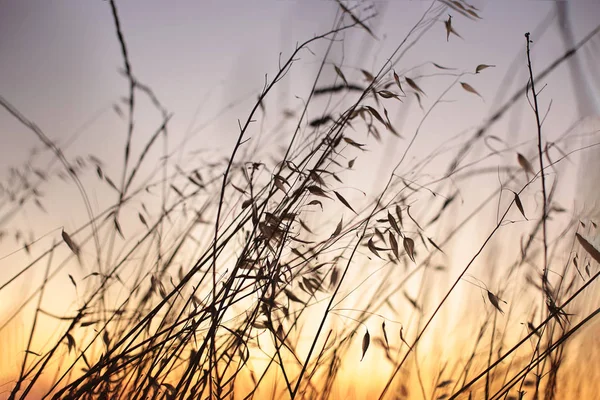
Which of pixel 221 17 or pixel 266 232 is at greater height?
pixel 221 17

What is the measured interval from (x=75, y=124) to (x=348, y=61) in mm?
619

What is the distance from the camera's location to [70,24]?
111 cm

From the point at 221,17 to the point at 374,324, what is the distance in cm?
80

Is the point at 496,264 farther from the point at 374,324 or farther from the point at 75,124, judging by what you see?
the point at 75,124

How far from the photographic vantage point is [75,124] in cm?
109

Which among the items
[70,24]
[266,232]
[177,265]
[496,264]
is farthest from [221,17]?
[496,264]

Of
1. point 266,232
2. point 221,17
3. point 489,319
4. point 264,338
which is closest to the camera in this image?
point 266,232

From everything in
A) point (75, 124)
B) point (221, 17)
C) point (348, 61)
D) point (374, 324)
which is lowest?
point (374, 324)

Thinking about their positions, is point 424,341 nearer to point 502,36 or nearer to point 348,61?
point 348,61

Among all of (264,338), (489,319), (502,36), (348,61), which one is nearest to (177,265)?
(264,338)

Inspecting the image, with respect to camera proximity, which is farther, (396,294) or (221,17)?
(221,17)

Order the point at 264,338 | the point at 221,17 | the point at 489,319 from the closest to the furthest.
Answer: the point at 264,338, the point at 489,319, the point at 221,17

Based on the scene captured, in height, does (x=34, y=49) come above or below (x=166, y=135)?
above

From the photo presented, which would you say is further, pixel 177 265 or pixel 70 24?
pixel 70 24
